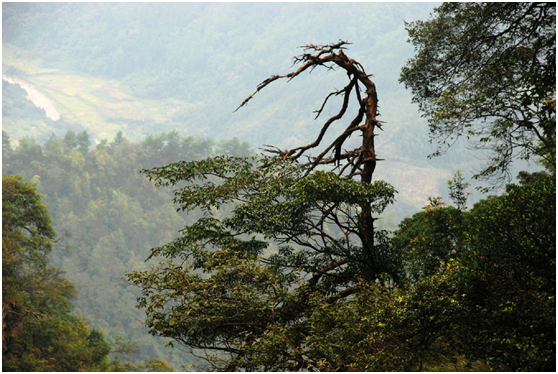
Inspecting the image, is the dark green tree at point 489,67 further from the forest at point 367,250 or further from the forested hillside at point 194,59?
the forested hillside at point 194,59

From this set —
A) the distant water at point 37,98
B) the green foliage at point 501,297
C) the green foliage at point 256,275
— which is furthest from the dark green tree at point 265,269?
the distant water at point 37,98

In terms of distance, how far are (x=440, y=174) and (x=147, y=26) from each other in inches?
3519

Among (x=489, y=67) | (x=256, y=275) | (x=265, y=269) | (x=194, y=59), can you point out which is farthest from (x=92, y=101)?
(x=265, y=269)

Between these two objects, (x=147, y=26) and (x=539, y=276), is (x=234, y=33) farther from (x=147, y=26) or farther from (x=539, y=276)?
(x=539, y=276)

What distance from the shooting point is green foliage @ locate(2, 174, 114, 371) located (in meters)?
19.0

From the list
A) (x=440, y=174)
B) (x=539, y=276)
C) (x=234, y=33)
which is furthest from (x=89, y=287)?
(x=234, y=33)

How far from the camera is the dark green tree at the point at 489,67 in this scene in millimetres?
8570

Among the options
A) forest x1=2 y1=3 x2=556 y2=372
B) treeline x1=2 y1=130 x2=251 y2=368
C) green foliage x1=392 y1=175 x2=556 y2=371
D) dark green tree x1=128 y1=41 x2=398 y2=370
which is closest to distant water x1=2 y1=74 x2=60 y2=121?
treeline x1=2 y1=130 x2=251 y2=368

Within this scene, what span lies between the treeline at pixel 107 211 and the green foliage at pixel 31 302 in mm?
29347

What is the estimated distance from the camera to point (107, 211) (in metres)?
65.9

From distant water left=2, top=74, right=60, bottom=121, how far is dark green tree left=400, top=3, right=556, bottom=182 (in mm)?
110027

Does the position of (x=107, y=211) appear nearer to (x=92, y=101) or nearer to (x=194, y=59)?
(x=92, y=101)

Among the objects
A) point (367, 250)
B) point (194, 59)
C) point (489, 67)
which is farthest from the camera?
point (194, 59)

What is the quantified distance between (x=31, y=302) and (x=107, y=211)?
4598 cm
